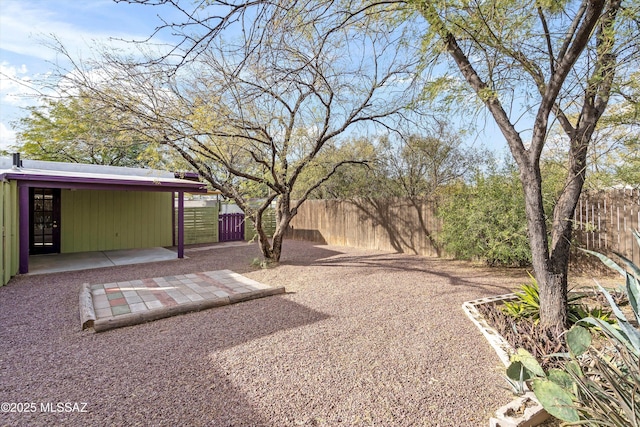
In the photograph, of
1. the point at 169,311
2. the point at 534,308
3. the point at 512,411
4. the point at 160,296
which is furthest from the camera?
the point at 160,296

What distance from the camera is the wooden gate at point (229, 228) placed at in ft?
40.3

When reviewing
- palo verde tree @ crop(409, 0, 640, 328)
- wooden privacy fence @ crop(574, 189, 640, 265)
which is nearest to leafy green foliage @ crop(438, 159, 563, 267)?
wooden privacy fence @ crop(574, 189, 640, 265)

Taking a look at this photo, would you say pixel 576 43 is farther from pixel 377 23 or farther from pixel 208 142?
pixel 208 142

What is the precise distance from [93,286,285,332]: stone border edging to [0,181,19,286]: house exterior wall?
3.65 meters

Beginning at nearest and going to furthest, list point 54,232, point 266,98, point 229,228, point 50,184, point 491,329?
point 491,329
point 266,98
point 50,184
point 54,232
point 229,228

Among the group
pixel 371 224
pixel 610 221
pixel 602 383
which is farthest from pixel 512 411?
pixel 371 224

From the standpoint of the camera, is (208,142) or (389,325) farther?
(208,142)

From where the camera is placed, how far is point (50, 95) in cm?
504

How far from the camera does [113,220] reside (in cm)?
1005

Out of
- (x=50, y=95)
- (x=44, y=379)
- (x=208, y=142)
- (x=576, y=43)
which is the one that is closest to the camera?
(x=44, y=379)

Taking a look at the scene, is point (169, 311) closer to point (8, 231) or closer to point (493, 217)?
point (8, 231)

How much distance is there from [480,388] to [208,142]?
20.0 feet

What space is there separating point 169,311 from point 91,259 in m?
5.90

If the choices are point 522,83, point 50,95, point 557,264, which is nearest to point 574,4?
point 522,83
